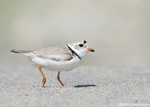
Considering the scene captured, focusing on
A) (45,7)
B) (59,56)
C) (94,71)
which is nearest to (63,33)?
(45,7)

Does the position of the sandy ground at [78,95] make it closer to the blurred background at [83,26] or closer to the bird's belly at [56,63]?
the bird's belly at [56,63]

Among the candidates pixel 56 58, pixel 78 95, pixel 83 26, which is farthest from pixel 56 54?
pixel 83 26

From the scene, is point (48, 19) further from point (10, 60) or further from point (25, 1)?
point (10, 60)

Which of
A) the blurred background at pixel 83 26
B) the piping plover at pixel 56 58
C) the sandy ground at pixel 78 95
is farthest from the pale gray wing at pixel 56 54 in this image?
the blurred background at pixel 83 26

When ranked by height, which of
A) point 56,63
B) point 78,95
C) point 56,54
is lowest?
point 78,95

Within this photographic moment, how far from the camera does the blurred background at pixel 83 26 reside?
17.0 meters

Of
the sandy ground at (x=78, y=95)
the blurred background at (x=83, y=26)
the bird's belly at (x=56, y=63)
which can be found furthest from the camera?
the blurred background at (x=83, y=26)

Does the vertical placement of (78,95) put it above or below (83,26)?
below

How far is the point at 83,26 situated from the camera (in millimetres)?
18469

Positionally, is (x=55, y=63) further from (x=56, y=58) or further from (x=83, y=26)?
(x=83, y=26)

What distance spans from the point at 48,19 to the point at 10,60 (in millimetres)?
4037

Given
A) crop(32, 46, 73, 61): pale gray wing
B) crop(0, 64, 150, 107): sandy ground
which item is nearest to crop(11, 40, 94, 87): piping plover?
crop(32, 46, 73, 61): pale gray wing

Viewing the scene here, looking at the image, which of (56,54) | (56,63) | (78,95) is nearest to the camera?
(78,95)

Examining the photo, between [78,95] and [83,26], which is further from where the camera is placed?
[83,26]
